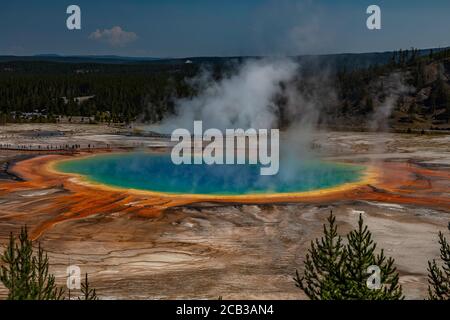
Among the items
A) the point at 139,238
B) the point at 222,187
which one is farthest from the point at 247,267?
the point at 222,187

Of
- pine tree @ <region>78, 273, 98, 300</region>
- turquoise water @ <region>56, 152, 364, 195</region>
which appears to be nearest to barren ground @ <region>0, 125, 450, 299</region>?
pine tree @ <region>78, 273, 98, 300</region>

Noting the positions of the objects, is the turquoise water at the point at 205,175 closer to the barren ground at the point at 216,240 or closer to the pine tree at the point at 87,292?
the barren ground at the point at 216,240

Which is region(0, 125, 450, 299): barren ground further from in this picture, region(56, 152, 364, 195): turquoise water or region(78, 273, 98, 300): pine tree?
region(56, 152, 364, 195): turquoise water

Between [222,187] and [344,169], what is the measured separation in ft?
37.2

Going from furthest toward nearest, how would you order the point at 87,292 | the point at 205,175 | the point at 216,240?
the point at 205,175 → the point at 216,240 → the point at 87,292

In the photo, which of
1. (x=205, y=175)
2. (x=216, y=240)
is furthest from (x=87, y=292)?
(x=205, y=175)

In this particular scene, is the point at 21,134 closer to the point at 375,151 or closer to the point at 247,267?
the point at 375,151

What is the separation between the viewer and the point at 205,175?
1423 inches

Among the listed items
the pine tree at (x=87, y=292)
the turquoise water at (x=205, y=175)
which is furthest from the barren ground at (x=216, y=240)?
the turquoise water at (x=205, y=175)

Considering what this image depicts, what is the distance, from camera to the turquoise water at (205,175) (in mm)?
31406

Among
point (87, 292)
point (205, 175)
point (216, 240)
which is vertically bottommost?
point (216, 240)

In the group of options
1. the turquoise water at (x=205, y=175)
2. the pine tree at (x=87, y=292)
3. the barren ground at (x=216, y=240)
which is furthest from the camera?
the turquoise water at (x=205, y=175)

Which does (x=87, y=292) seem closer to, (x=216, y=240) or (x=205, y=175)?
(x=216, y=240)

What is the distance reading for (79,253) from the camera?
1903cm
